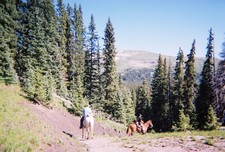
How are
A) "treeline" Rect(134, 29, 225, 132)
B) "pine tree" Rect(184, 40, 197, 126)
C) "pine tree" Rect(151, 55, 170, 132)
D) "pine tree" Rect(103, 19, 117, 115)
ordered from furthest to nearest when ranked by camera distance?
"pine tree" Rect(151, 55, 170, 132) < "pine tree" Rect(103, 19, 117, 115) < "pine tree" Rect(184, 40, 197, 126) < "treeline" Rect(134, 29, 225, 132)

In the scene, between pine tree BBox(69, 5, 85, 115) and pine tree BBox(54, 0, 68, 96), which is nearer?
pine tree BBox(54, 0, 68, 96)

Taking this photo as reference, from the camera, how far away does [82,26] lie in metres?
64.0

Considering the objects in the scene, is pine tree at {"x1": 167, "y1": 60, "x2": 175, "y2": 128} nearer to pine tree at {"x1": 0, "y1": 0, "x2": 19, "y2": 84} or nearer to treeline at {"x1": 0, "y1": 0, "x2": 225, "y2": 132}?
treeline at {"x1": 0, "y1": 0, "x2": 225, "y2": 132}

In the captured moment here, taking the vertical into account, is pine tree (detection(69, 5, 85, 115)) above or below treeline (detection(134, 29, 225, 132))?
above

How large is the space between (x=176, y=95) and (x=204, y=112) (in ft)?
33.1

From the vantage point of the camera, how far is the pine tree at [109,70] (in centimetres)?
4895

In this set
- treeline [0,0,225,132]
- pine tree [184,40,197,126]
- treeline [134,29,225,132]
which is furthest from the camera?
pine tree [184,40,197,126]

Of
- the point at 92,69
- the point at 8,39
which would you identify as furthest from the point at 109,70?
the point at 8,39

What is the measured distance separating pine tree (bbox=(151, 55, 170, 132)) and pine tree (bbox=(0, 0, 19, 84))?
117 ft

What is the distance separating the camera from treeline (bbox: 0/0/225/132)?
31406 mm

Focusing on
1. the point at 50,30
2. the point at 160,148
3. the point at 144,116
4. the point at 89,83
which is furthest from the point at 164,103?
the point at 160,148

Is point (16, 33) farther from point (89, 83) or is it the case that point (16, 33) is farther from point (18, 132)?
point (18, 132)

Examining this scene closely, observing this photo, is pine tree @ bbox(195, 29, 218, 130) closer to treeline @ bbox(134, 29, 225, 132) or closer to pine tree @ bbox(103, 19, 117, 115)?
treeline @ bbox(134, 29, 225, 132)

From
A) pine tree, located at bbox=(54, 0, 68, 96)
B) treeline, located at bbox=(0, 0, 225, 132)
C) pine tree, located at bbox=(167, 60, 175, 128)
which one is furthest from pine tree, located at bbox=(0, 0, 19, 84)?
pine tree, located at bbox=(167, 60, 175, 128)
